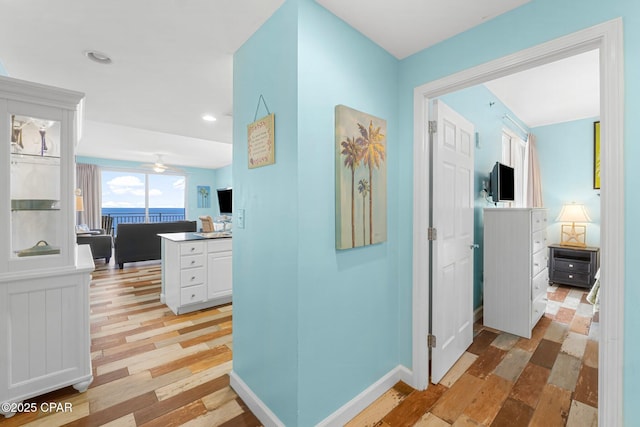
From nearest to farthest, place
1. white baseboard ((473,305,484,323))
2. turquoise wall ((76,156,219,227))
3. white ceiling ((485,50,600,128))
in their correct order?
white ceiling ((485,50,600,128)) → white baseboard ((473,305,484,323)) → turquoise wall ((76,156,219,227))

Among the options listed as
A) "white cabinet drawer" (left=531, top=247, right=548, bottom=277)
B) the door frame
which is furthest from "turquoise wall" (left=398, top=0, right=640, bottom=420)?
"white cabinet drawer" (left=531, top=247, right=548, bottom=277)

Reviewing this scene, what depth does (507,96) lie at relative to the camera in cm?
323

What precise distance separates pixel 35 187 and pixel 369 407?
99.5 inches

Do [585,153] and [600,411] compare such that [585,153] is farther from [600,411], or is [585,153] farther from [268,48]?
[268,48]

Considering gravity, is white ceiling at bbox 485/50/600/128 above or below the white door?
above

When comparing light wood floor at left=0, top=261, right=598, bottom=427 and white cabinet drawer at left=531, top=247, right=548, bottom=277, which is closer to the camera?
light wood floor at left=0, top=261, right=598, bottom=427

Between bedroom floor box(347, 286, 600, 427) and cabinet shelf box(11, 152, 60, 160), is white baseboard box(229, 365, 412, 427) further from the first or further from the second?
cabinet shelf box(11, 152, 60, 160)

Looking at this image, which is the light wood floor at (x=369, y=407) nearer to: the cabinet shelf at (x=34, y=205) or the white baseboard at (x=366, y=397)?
the white baseboard at (x=366, y=397)

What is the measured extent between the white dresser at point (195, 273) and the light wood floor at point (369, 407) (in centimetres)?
29

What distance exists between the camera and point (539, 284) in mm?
2861

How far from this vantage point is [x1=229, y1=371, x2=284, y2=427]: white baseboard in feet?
5.05

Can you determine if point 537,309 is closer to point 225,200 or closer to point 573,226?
point 573,226

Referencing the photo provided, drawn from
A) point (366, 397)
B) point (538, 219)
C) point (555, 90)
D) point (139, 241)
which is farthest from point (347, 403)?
point (139, 241)

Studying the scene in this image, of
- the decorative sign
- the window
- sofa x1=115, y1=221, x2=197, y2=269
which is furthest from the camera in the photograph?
sofa x1=115, y1=221, x2=197, y2=269
